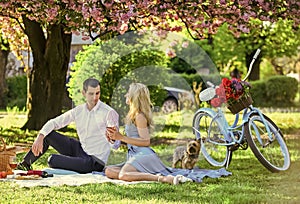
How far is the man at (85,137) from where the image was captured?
7738mm

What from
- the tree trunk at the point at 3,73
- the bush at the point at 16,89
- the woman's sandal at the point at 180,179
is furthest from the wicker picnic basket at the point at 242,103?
the bush at the point at 16,89

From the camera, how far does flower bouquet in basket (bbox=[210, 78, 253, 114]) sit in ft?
27.1

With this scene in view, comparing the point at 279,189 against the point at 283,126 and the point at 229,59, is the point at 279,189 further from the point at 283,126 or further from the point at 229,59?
the point at 229,59

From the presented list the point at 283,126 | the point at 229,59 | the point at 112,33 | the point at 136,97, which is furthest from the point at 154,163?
the point at 229,59

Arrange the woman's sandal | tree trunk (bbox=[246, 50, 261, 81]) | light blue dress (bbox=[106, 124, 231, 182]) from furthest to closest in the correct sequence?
1. tree trunk (bbox=[246, 50, 261, 81])
2. light blue dress (bbox=[106, 124, 231, 182])
3. the woman's sandal

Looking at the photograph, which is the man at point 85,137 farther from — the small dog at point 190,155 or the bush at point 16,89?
the bush at point 16,89

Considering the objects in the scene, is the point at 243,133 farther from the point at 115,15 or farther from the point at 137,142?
the point at 115,15

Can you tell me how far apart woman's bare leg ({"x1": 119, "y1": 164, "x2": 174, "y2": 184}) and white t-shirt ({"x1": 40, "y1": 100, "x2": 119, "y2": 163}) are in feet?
1.68

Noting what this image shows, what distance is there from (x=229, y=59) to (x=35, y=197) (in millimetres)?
21755

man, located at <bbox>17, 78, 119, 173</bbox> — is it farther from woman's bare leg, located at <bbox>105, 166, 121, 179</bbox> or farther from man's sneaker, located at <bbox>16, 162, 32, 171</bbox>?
woman's bare leg, located at <bbox>105, 166, 121, 179</bbox>

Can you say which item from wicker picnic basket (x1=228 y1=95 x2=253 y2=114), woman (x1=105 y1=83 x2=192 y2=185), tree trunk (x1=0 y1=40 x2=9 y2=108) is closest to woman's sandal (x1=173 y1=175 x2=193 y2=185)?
woman (x1=105 y1=83 x2=192 y2=185)

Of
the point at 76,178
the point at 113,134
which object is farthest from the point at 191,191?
the point at 76,178

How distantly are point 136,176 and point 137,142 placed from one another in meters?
0.37

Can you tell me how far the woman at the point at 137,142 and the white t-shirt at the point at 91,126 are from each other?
300mm
